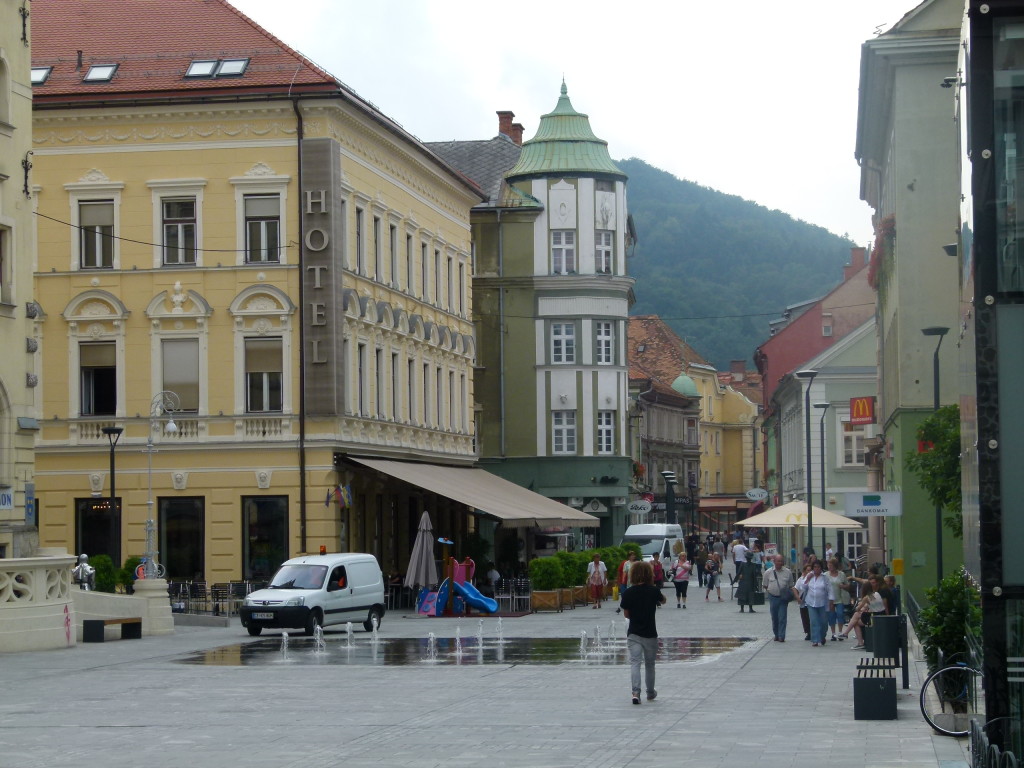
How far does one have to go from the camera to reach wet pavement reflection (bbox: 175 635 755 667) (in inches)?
1072

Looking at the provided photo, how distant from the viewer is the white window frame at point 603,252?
229 feet

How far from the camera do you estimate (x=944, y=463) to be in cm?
2928

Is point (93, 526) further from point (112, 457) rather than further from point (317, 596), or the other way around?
point (317, 596)

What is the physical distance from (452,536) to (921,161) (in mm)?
24940

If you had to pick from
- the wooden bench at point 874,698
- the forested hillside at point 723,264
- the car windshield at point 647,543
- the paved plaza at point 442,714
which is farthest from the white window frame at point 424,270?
the forested hillside at point 723,264

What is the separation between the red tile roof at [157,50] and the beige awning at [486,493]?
1007 cm

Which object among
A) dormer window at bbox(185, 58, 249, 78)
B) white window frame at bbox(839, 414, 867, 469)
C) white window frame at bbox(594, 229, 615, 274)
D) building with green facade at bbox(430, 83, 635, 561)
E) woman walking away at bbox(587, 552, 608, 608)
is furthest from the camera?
white window frame at bbox(839, 414, 867, 469)

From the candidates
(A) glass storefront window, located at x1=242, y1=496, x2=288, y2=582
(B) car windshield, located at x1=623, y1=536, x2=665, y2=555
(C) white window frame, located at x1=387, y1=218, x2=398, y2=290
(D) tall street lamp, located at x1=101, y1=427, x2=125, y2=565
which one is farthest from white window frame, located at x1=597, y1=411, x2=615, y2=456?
(D) tall street lamp, located at x1=101, y1=427, x2=125, y2=565

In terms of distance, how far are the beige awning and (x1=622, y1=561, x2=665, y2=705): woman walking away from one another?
23.8 metres

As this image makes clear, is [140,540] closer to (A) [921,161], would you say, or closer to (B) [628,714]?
(A) [921,161]

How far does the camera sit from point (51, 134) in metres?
44.5

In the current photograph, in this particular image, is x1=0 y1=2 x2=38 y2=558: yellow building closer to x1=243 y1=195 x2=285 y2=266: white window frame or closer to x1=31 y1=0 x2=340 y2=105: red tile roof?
x1=31 y1=0 x2=340 y2=105: red tile roof

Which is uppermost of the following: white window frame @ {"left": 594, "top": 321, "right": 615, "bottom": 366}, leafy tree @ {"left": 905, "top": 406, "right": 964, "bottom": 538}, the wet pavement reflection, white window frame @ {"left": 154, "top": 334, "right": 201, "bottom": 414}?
white window frame @ {"left": 594, "top": 321, "right": 615, "bottom": 366}

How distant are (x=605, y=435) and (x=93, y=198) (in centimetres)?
2967
